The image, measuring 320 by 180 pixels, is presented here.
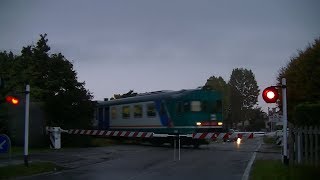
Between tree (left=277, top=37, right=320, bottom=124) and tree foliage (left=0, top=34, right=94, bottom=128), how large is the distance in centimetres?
1308

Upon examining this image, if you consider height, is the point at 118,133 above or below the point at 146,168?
above

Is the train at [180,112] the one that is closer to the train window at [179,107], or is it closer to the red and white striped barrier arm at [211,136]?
the train window at [179,107]

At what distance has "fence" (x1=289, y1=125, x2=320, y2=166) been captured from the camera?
563 inches

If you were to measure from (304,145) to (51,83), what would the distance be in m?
24.6

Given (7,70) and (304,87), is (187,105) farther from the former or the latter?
(7,70)

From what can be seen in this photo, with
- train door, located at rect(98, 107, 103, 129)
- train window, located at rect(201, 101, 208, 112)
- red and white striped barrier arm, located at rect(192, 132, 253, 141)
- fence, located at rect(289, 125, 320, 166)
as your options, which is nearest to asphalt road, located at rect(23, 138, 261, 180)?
fence, located at rect(289, 125, 320, 166)

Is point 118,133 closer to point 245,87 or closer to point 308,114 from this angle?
point 308,114

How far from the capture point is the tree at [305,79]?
1209 inches

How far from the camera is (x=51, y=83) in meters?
36.6

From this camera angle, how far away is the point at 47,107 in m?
32.1

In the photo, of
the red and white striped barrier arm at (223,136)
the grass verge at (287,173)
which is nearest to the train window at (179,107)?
the red and white striped barrier arm at (223,136)

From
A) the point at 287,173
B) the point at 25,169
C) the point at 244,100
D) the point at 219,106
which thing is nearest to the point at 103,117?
the point at 219,106

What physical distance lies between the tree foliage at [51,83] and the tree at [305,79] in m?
13.1

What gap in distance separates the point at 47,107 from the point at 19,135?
13.2ft
